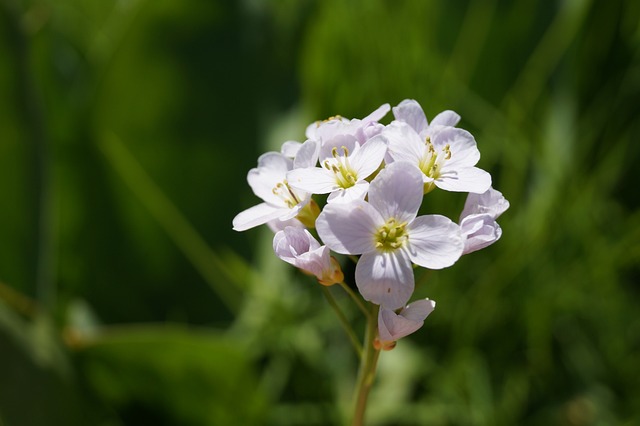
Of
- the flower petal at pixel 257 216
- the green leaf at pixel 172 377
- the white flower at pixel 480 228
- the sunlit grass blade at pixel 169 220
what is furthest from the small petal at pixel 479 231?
the sunlit grass blade at pixel 169 220

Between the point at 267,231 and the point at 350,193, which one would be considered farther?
the point at 267,231

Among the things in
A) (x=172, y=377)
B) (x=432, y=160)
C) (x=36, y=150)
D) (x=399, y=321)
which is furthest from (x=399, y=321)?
(x=36, y=150)

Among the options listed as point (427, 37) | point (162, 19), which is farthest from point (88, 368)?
point (427, 37)

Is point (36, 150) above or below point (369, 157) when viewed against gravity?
above

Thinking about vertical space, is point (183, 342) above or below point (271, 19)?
below

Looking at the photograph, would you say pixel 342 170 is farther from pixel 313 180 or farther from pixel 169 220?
pixel 169 220

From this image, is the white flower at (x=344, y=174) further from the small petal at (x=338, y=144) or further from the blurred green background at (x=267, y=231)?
the blurred green background at (x=267, y=231)

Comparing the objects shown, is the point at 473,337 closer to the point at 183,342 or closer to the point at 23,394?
the point at 183,342

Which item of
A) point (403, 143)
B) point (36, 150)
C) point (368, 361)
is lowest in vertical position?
point (368, 361)
